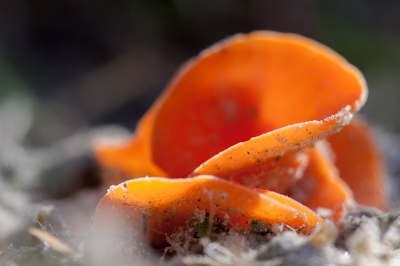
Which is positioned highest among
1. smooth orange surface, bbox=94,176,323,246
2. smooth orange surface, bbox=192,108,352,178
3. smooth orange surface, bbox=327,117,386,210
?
smooth orange surface, bbox=327,117,386,210

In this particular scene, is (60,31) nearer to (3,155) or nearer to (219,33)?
(219,33)

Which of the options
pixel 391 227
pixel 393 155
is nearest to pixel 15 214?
pixel 391 227

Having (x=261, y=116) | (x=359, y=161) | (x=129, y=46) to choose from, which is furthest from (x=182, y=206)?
(x=129, y=46)

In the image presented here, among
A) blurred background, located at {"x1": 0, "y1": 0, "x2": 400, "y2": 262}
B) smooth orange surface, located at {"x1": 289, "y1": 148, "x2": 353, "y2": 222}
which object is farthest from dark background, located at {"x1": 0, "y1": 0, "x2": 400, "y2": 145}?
smooth orange surface, located at {"x1": 289, "y1": 148, "x2": 353, "y2": 222}

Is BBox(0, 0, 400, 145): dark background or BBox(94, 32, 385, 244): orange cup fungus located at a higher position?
BBox(0, 0, 400, 145): dark background

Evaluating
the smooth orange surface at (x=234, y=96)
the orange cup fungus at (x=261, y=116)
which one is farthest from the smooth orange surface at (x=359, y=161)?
the smooth orange surface at (x=234, y=96)

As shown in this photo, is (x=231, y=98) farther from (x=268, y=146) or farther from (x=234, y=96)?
(x=268, y=146)

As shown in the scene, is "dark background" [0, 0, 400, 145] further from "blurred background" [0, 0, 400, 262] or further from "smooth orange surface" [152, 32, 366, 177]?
"smooth orange surface" [152, 32, 366, 177]
